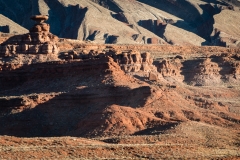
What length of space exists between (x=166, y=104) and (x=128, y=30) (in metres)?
91.7

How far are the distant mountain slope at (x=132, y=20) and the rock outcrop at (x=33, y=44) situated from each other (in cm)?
5976

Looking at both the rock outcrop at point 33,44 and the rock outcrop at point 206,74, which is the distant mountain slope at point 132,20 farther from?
the rock outcrop at point 33,44

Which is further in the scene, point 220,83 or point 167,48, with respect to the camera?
point 167,48

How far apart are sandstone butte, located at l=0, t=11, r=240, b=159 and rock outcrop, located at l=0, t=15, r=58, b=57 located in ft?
0.25

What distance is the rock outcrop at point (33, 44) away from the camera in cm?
8119

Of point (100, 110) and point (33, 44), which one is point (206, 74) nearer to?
point (33, 44)

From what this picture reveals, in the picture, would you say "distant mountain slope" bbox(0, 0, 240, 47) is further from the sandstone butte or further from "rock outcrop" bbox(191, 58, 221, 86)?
the sandstone butte

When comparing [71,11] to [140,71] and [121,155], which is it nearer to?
[140,71]

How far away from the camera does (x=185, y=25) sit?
598 feet

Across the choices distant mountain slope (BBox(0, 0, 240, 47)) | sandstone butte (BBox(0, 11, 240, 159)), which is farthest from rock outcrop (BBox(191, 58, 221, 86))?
distant mountain slope (BBox(0, 0, 240, 47))

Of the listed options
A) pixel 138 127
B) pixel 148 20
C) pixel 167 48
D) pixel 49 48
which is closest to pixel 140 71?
pixel 49 48

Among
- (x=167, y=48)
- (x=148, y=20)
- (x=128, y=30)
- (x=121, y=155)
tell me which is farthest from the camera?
(x=148, y=20)

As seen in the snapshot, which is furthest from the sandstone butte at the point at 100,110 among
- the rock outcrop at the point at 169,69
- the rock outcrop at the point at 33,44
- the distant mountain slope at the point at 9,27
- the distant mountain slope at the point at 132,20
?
the distant mountain slope at the point at 132,20

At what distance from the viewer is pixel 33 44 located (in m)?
81.8
